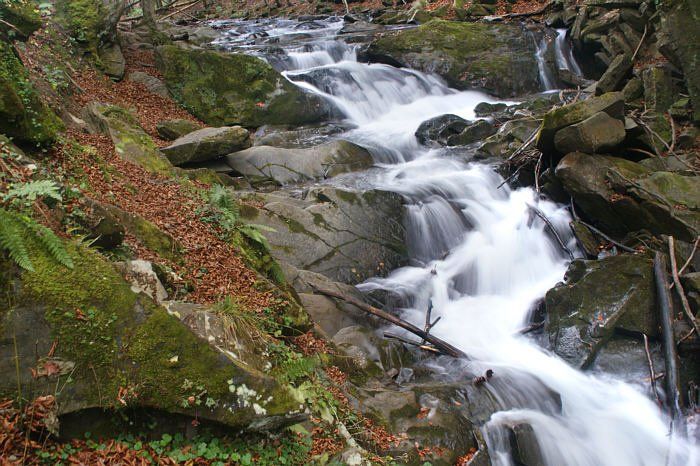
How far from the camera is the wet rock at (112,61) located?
42.5 feet

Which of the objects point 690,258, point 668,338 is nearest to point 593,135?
point 690,258

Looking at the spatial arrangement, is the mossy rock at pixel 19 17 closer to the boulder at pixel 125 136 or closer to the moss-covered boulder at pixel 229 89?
the boulder at pixel 125 136

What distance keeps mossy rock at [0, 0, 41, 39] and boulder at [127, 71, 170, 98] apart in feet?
21.9

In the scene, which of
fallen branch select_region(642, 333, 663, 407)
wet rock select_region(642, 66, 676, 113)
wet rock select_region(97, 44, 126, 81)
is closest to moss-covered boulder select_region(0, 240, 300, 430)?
fallen branch select_region(642, 333, 663, 407)

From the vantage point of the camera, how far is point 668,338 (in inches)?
259

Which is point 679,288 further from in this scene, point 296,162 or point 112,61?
point 112,61

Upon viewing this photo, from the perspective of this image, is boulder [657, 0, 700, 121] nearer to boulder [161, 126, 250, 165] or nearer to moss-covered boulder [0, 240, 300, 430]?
boulder [161, 126, 250, 165]

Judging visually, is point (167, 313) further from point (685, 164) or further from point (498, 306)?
point (685, 164)

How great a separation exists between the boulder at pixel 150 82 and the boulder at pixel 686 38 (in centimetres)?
1236

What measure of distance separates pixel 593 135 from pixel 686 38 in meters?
3.16

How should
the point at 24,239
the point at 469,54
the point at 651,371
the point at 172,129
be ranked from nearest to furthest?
the point at 24,239, the point at 651,371, the point at 172,129, the point at 469,54

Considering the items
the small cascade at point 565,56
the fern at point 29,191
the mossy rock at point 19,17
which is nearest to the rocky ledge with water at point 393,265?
the fern at point 29,191

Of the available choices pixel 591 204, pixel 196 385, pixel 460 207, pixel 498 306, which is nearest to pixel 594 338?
pixel 498 306

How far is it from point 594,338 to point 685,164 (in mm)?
4858
